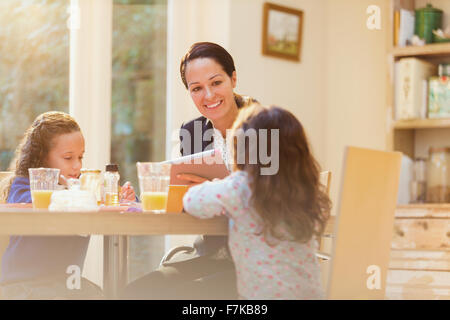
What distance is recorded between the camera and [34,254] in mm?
1917

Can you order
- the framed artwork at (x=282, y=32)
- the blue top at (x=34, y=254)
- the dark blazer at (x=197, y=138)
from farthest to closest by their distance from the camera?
the framed artwork at (x=282, y=32), the dark blazer at (x=197, y=138), the blue top at (x=34, y=254)

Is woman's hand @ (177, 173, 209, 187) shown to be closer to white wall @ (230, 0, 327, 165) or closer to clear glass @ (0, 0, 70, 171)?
clear glass @ (0, 0, 70, 171)

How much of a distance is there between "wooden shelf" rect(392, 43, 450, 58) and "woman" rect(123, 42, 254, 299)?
1295 mm

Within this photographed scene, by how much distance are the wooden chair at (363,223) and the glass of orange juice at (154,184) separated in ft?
1.54

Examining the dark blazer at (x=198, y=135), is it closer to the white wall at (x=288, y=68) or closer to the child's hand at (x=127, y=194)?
the child's hand at (x=127, y=194)

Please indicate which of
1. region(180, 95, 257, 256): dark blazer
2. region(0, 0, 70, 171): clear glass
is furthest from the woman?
region(0, 0, 70, 171): clear glass

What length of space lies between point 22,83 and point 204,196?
2069 mm

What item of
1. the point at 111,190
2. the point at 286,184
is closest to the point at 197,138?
the point at 111,190

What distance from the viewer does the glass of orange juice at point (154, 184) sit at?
169 centimetres

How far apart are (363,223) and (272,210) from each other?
21 cm

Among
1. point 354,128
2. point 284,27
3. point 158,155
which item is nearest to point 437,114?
point 354,128

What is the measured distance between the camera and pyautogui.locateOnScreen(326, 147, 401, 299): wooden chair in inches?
56.3

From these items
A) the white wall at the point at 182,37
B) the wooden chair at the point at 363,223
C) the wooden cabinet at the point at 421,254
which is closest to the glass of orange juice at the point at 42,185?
the wooden chair at the point at 363,223
